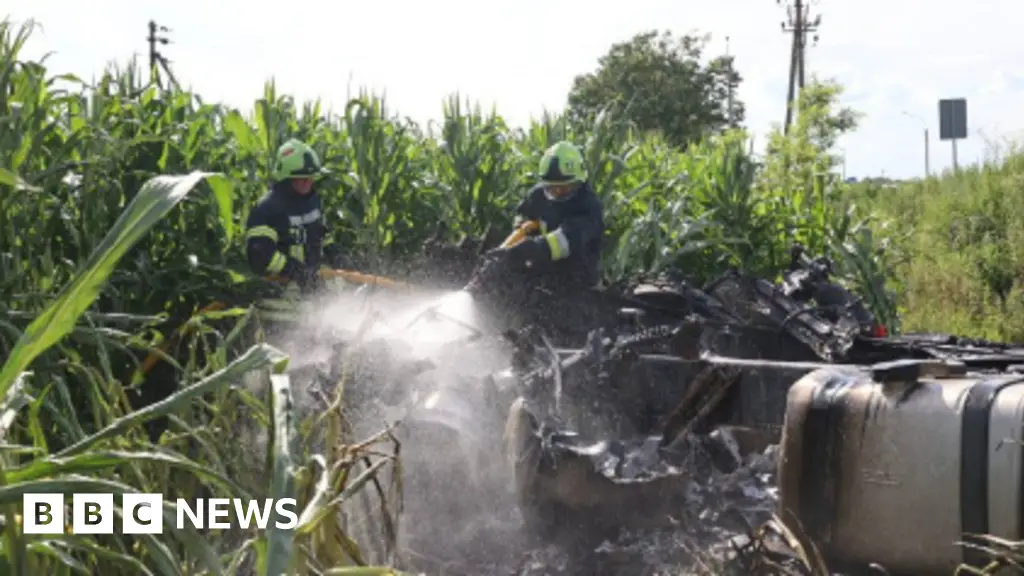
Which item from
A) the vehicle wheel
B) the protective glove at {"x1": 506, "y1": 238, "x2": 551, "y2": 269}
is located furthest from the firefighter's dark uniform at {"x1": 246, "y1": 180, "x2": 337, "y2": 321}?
the vehicle wheel

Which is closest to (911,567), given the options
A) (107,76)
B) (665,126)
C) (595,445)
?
(595,445)

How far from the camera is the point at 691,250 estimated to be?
33.4ft

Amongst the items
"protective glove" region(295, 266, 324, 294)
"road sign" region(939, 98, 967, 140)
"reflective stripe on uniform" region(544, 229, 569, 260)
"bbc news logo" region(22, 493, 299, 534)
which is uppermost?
"road sign" region(939, 98, 967, 140)

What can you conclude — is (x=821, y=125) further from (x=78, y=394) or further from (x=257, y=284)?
(x=78, y=394)

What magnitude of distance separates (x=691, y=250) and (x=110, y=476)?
838cm

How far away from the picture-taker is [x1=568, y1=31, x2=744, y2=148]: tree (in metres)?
39.0

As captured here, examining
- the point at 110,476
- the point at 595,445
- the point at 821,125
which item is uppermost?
the point at 821,125

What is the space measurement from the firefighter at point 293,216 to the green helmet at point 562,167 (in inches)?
60.9

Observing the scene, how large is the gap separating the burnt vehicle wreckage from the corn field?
3.12ft

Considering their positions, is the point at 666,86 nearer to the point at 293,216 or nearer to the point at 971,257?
the point at 971,257

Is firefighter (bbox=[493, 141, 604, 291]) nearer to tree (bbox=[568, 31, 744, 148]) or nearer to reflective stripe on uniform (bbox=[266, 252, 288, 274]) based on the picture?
reflective stripe on uniform (bbox=[266, 252, 288, 274])

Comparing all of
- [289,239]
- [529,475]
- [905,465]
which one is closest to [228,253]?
[289,239]

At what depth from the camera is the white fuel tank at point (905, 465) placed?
3.01 meters

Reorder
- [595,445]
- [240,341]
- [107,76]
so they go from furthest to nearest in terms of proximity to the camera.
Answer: [240,341] < [107,76] < [595,445]
